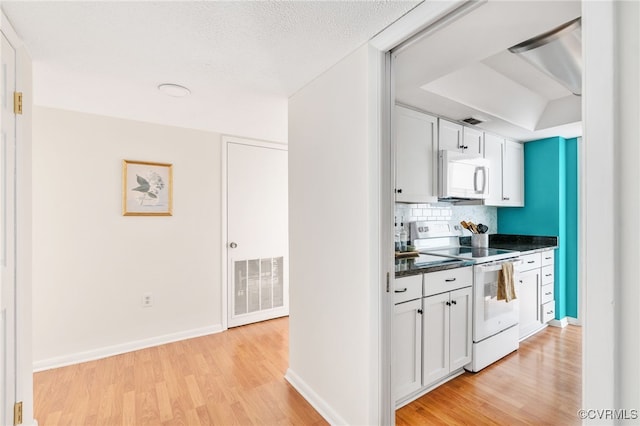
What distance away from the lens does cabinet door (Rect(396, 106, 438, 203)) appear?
246 centimetres

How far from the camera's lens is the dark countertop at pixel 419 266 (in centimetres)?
193

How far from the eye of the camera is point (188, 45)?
1.63 metres

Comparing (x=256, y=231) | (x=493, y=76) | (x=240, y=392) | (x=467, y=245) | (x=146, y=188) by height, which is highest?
(x=493, y=76)

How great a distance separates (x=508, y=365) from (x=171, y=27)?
130 inches

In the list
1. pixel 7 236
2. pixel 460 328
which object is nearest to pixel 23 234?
pixel 7 236

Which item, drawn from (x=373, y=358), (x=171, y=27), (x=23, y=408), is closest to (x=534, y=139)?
(x=373, y=358)

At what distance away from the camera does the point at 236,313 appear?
343 centimetres

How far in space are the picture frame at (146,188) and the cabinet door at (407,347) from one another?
2.39 meters

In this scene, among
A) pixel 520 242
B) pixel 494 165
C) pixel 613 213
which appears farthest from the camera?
pixel 520 242

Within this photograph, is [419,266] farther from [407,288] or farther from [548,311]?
[548,311]

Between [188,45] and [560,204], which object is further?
[560,204]

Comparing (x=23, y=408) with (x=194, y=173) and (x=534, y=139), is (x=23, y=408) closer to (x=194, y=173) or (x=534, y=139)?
(x=194, y=173)

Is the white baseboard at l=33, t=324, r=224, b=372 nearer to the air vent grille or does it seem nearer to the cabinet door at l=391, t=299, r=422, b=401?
the cabinet door at l=391, t=299, r=422, b=401

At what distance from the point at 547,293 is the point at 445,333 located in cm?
195
